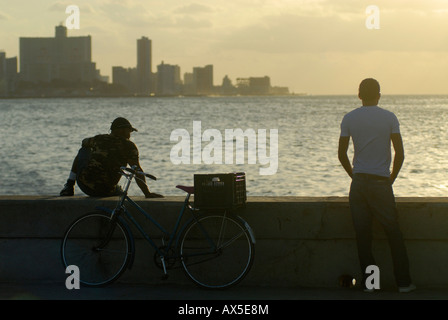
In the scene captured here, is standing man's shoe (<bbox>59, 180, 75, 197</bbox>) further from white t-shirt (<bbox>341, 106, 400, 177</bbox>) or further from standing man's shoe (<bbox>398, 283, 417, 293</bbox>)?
standing man's shoe (<bbox>398, 283, 417, 293</bbox>)

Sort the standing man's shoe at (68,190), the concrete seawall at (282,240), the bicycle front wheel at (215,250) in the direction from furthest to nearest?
the standing man's shoe at (68,190)
the concrete seawall at (282,240)
the bicycle front wheel at (215,250)

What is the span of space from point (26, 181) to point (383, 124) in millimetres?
29053

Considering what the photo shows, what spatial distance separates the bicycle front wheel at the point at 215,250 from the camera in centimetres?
809

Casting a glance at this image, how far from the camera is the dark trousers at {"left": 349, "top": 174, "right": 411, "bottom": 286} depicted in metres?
7.84

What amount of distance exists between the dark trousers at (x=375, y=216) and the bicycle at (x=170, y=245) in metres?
1.09

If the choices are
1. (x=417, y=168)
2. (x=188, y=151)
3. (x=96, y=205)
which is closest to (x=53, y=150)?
(x=188, y=151)

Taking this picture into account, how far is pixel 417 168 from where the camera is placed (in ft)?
136

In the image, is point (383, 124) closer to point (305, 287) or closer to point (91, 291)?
point (305, 287)

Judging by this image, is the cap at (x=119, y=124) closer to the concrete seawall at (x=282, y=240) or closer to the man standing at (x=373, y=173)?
the concrete seawall at (x=282, y=240)

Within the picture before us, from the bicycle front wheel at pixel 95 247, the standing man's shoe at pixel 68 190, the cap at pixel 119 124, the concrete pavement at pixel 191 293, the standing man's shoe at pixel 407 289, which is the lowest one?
the concrete pavement at pixel 191 293

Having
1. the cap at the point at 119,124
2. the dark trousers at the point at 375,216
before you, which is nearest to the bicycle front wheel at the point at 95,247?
the cap at the point at 119,124

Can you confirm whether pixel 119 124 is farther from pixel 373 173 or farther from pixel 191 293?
pixel 373 173

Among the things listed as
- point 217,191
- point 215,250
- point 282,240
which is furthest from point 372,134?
point 215,250

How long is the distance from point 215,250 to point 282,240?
28.9 inches
